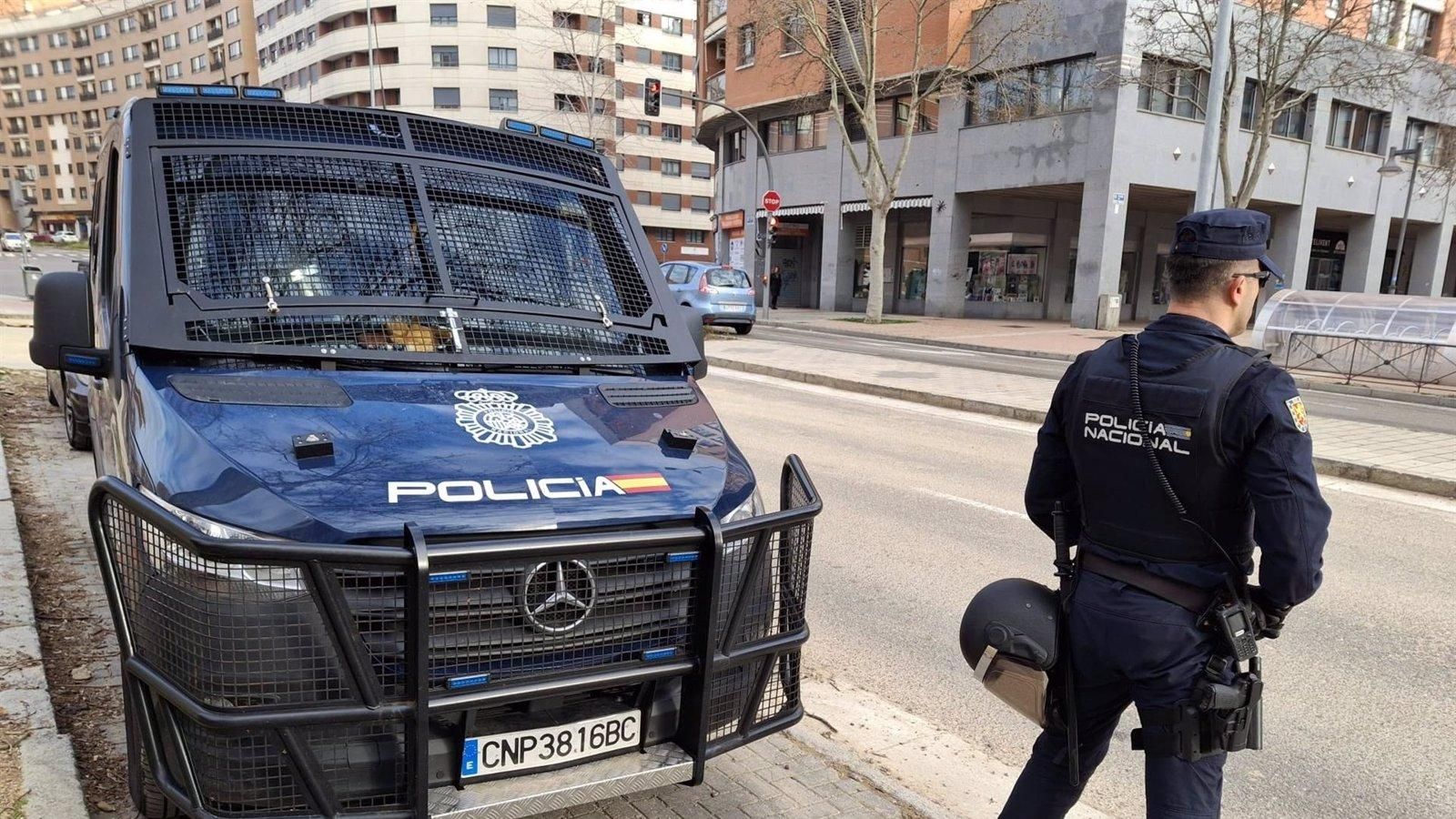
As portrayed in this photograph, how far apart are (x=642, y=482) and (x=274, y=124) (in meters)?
2.29

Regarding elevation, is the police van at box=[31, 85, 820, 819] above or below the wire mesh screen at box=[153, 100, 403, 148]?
below

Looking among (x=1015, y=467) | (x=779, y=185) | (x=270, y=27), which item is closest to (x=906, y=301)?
(x=779, y=185)

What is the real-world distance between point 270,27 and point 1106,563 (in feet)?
301

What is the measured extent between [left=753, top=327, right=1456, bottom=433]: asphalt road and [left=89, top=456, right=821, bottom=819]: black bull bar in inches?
489

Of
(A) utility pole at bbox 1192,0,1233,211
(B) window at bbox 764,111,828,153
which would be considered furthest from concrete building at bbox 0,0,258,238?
(A) utility pole at bbox 1192,0,1233,211

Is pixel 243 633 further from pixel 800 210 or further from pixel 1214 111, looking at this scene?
pixel 800 210

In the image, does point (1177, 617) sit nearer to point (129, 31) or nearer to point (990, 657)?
point (990, 657)

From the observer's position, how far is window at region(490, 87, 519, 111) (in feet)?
229

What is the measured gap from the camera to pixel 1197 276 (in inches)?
88.1

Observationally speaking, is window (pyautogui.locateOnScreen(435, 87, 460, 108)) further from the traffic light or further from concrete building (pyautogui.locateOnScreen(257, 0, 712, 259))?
the traffic light

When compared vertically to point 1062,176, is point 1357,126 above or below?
above

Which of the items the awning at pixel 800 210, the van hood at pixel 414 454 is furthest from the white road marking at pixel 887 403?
the awning at pixel 800 210

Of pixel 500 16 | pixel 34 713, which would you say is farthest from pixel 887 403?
pixel 500 16

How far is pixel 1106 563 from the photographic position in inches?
91.2
